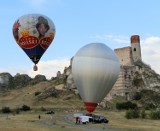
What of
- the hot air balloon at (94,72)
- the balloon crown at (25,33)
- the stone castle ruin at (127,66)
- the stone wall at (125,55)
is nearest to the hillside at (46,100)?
the stone castle ruin at (127,66)

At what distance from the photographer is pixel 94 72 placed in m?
41.8

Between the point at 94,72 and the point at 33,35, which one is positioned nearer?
the point at 94,72

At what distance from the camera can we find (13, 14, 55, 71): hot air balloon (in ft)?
199

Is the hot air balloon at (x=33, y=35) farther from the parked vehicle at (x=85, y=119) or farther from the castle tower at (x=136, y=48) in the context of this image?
the castle tower at (x=136, y=48)

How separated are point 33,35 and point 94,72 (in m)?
22.3

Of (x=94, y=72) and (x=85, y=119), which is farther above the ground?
(x=94, y=72)

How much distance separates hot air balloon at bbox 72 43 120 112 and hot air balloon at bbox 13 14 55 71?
18.7 metres

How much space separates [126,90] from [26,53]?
258 feet

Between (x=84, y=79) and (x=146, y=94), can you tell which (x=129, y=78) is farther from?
(x=84, y=79)

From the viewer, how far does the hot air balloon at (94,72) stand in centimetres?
4175

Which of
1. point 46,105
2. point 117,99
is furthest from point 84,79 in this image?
point 117,99

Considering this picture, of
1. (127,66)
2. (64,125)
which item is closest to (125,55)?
(127,66)

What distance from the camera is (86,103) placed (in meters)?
41.8

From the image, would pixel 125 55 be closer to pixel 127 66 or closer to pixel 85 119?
pixel 127 66
